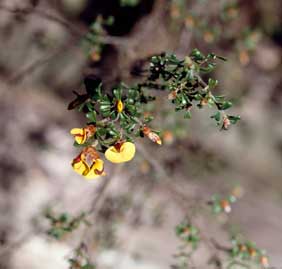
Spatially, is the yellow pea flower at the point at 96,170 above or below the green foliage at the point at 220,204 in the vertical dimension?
below

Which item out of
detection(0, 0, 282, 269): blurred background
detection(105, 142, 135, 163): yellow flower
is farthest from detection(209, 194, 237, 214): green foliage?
detection(105, 142, 135, 163): yellow flower

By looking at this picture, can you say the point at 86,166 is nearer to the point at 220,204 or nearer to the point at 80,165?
the point at 80,165

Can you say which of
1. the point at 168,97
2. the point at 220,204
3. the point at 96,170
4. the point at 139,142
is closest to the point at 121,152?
the point at 96,170

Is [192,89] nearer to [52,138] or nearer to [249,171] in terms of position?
[52,138]

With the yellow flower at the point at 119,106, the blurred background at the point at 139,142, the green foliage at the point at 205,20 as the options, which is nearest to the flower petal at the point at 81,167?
the yellow flower at the point at 119,106

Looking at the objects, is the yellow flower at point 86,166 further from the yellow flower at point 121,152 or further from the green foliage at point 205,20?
the green foliage at point 205,20

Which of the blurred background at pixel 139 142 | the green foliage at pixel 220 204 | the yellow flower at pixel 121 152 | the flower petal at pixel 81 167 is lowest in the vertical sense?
the flower petal at pixel 81 167

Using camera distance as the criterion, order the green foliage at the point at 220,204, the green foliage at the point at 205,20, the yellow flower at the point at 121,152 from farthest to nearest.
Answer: the green foliage at the point at 205,20 < the green foliage at the point at 220,204 < the yellow flower at the point at 121,152
